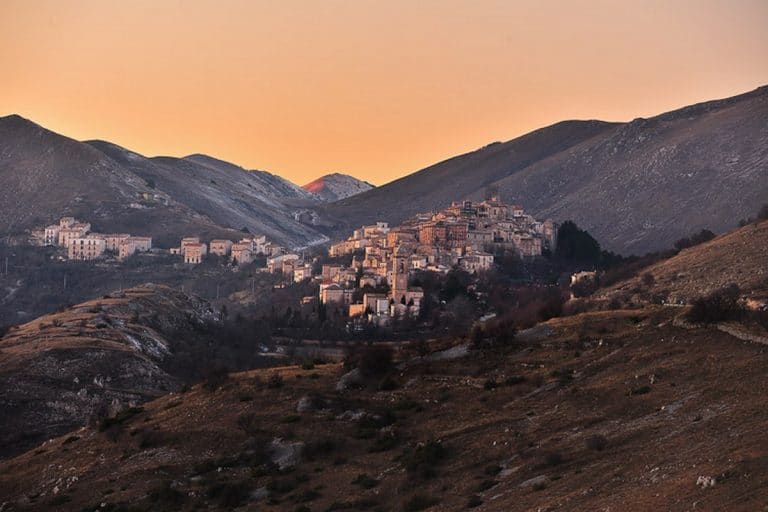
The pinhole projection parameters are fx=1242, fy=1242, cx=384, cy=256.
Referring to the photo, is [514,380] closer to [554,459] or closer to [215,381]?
[554,459]

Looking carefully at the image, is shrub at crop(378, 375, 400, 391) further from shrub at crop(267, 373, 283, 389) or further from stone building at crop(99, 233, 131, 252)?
stone building at crop(99, 233, 131, 252)

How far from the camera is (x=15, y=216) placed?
591 ft

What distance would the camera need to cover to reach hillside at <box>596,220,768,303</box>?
52.0m

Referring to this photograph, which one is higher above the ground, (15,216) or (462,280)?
(15,216)

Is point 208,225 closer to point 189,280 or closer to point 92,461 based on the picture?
point 189,280

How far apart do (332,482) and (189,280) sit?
110m

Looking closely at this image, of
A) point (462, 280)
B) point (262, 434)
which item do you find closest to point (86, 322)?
point (462, 280)

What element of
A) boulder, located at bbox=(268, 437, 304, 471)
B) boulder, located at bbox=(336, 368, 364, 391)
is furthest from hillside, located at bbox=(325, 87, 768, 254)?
boulder, located at bbox=(268, 437, 304, 471)

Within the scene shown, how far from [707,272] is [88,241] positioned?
10621cm

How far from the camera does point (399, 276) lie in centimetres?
8644

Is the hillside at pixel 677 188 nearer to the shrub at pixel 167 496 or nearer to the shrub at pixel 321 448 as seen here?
the shrub at pixel 321 448

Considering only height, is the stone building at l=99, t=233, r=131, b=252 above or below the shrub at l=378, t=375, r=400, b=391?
above

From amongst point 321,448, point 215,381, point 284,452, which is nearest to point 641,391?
point 321,448

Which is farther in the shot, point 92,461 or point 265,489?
point 92,461
